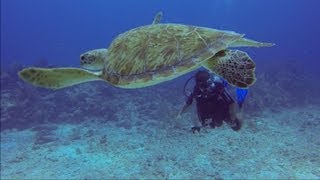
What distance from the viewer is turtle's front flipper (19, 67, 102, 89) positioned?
4395 mm

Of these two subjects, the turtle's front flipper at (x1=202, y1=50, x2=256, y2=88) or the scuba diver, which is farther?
the scuba diver

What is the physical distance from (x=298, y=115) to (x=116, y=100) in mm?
7731

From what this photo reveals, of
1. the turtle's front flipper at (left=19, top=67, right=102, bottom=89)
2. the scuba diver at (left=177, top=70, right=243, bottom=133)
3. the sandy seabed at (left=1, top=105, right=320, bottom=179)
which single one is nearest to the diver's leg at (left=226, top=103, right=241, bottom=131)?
the scuba diver at (left=177, top=70, right=243, bottom=133)

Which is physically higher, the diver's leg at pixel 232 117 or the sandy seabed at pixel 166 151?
the diver's leg at pixel 232 117

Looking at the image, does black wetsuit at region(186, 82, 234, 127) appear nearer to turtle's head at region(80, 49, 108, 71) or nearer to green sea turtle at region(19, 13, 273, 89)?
green sea turtle at region(19, 13, 273, 89)

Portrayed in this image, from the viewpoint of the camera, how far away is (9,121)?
1389cm

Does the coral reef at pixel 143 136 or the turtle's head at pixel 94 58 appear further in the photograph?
the coral reef at pixel 143 136

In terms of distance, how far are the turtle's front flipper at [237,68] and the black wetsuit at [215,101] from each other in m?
1.95

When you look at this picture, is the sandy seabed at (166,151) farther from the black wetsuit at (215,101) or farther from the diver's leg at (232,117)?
the black wetsuit at (215,101)

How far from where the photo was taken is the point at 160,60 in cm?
462

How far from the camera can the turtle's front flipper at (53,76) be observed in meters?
4.39

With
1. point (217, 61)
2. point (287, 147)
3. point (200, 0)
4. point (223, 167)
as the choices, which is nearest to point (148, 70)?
point (217, 61)

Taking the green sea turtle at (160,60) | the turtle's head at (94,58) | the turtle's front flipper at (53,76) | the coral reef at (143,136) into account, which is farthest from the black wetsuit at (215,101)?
the turtle's front flipper at (53,76)

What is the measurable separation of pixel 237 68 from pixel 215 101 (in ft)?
7.88
